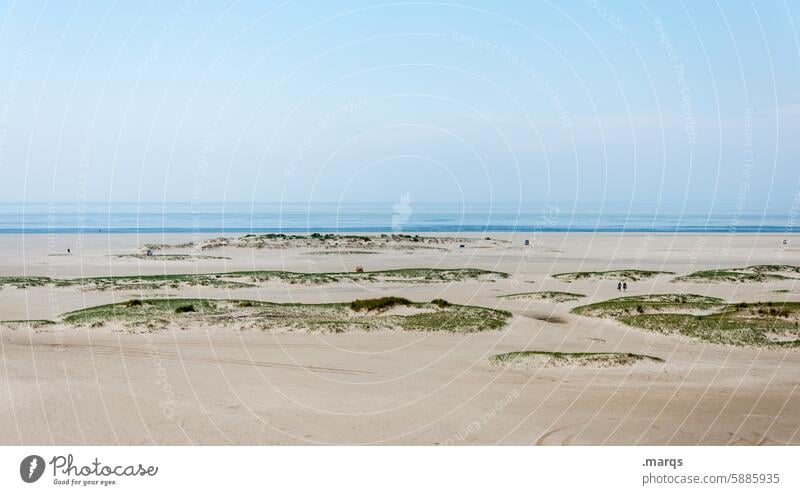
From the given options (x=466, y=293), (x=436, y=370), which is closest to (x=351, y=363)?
(x=436, y=370)

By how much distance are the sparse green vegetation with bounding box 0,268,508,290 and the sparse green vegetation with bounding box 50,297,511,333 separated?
9.68m

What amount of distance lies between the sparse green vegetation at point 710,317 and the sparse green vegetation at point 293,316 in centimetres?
615

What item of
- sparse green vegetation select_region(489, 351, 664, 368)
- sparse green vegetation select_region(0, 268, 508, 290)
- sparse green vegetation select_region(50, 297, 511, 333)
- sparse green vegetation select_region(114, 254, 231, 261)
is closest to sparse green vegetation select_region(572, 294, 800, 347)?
sparse green vegetation select_region(489, 351, 664, 368)

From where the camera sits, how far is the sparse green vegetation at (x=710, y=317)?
29.5 m

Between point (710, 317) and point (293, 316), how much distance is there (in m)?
19.7

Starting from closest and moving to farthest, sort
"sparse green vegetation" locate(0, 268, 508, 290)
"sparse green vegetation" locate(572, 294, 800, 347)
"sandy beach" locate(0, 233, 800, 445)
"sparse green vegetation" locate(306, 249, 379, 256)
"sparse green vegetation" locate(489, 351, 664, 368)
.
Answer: "sandy beach" locate(0, 233, 800, 445)
"sparse green vegetation" locate(489, 351, 664, 368)
"sparse green vegetation" locate(572, 294, 800, 347)
"sparse green vegetation" locate(0, 268, 508, 290)
"sparse green vegetation" locate(306, 249, 379, 256)

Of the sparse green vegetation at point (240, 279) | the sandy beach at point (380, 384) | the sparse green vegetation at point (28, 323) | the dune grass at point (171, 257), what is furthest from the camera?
the dune grass at point (171, 257)

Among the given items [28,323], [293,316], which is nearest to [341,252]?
[293,316]

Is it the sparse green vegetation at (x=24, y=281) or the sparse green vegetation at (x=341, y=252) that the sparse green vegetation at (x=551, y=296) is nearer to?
the sparse green vegetation at (x=24, y=281)

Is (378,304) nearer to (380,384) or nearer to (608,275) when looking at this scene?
(380,384)

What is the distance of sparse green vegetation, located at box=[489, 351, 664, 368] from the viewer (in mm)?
24828

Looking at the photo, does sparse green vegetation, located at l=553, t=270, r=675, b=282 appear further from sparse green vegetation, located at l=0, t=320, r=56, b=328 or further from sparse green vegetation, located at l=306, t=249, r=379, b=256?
sparse green vegetation, located at l=0, t=320, r=56, b=328

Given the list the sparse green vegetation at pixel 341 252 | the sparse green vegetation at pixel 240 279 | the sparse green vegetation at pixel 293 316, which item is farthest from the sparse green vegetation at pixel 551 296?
the sparse green vegetation at pixel 341 252

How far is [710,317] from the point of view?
111ft
